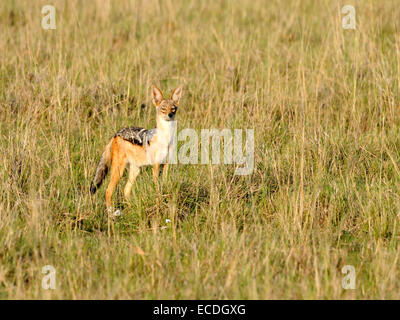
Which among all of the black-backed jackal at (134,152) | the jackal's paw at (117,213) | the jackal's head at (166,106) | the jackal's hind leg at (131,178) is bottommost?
the jackal's paw at (117,213)

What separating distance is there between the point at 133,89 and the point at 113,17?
9.67 ft

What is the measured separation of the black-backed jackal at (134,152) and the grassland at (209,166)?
5.8 inches

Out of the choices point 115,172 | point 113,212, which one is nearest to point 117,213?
point 113,212

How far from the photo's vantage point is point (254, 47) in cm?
842

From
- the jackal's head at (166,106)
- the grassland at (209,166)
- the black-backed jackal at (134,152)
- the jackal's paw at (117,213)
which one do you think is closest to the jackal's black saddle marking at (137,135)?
the black-backed jackal at (134,152)

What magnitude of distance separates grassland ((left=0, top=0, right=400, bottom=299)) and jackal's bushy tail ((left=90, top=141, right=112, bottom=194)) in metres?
0.08

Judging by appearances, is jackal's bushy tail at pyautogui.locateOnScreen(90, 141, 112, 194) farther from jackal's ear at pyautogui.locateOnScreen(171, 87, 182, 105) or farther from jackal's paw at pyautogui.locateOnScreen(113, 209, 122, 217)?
jackal's ear at pyautogui.locateOnScreen(171, 87, 182, 105)

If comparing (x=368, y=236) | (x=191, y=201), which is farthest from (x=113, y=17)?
(x=368, y=236)

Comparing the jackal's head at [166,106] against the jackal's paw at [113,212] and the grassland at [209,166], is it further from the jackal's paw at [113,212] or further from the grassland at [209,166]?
the jackal's paw at [113,212]

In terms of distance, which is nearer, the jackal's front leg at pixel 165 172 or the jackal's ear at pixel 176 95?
the jackal's front leg at pixel 165 172

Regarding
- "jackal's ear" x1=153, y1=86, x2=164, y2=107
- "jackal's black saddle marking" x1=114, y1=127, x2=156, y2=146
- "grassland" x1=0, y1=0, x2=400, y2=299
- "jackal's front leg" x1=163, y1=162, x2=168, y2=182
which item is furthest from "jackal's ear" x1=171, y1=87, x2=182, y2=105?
"jackal's front leg" x1=163, y1=162, x2=168, y2=182

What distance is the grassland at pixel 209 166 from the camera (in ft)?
14.0

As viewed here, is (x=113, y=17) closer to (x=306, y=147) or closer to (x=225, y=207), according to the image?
(x=306, y=147)

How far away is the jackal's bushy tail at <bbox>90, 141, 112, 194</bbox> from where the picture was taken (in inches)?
229
